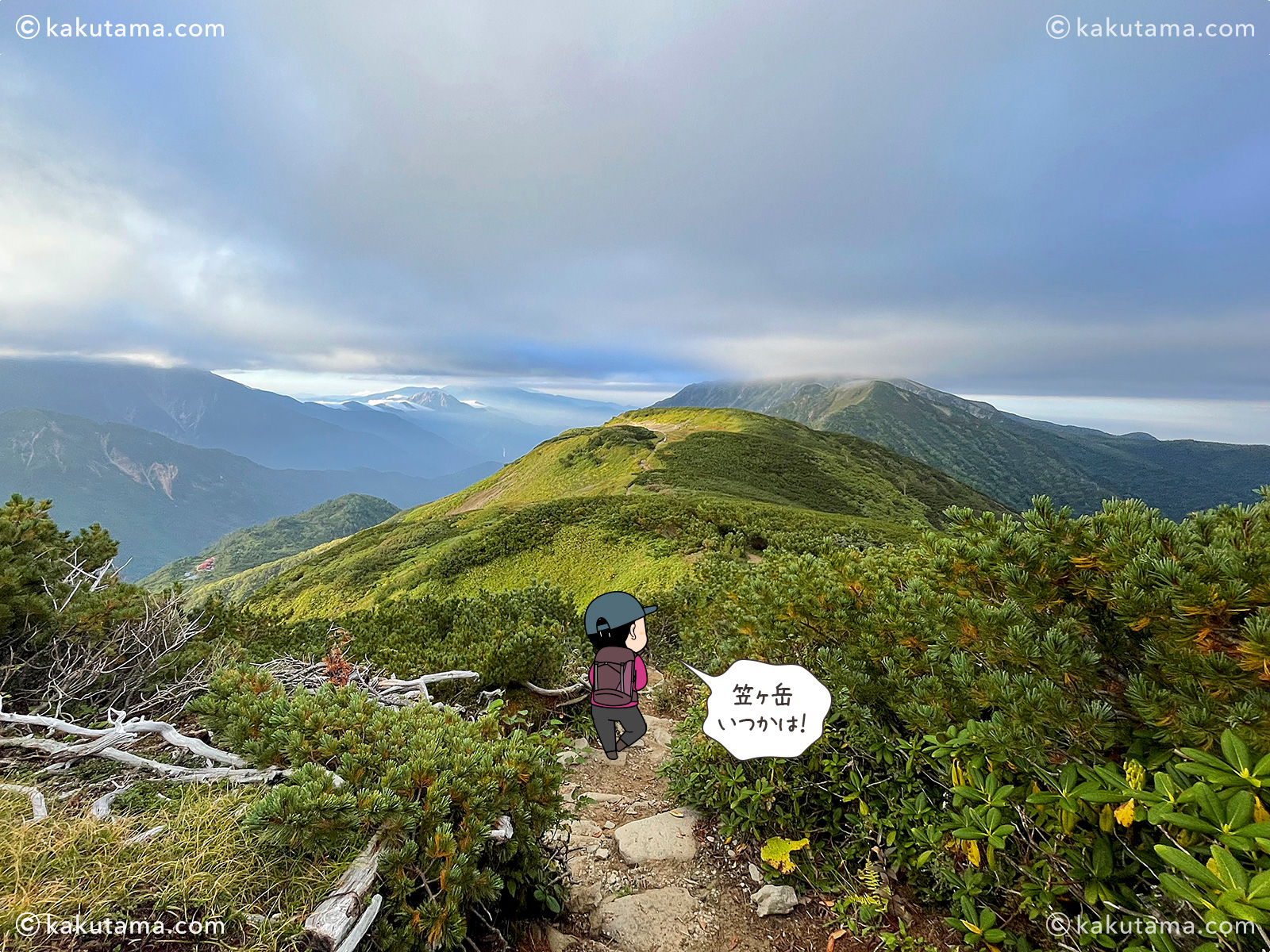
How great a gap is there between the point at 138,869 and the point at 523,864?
1.79m

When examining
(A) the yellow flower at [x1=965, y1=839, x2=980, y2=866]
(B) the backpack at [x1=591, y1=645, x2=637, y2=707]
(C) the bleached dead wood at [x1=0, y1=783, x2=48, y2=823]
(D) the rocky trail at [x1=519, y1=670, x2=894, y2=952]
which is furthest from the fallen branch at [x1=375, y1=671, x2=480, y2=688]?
(A) the yellow flower at [x1=965, y1=839, x2=980, y2=866]

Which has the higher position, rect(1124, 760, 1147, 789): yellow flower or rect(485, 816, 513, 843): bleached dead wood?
rect(1124, 760, 1147, 789): yellow flower

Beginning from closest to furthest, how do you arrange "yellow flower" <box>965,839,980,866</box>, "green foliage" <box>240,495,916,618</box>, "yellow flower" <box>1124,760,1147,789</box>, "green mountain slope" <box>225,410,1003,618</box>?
1. "yellow flower" <box>1124,760,1147,789</box>
2. "yellow flower" <box>965,839,980,866</box>
3. "green foliage" <box>240,495,916,618</box>
4. "green mountain slope" <box>225,410,1003,618</box>

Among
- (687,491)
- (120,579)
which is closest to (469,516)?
(687,491)

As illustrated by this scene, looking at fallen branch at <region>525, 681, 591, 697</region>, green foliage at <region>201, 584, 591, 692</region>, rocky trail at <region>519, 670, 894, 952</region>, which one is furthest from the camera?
fallen branch at <region>525, 681, 591, 697</region>

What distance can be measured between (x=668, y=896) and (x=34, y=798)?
361 cm

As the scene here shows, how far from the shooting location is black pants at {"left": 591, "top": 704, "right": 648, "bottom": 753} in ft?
20.7

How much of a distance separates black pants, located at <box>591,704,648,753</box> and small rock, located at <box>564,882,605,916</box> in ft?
7.54

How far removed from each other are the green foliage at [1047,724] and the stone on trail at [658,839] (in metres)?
0.55

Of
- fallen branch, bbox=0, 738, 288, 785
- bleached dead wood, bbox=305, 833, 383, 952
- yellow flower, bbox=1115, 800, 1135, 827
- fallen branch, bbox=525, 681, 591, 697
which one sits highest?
yellow flower, bbox=1115, 800, 1135, 827

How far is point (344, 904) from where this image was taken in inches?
88.4

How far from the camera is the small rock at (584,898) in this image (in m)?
3.69

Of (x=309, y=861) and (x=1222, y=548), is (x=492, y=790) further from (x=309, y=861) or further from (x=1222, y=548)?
(x=1222, y=548)

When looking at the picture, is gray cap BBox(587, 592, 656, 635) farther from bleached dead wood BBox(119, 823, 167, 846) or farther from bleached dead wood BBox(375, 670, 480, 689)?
bleached dead wood BBox(119, 823, 167, 846)
